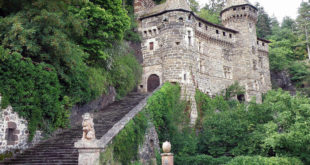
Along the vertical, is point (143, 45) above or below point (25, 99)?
above

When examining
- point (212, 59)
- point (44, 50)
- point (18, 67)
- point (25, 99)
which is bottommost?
point (25, 99)

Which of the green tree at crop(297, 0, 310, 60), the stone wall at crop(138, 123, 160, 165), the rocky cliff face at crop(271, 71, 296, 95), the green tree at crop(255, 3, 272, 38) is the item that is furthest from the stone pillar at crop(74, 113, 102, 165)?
the green tree at crop(255, 3, 272, 38)

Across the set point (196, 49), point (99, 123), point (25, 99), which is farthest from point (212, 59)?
point (25, 99)

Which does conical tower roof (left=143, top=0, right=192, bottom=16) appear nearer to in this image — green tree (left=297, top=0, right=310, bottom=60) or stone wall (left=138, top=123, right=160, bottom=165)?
stone wall (left=138, top=123, right=160, bottom=165)

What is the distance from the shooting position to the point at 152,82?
96.6 ft

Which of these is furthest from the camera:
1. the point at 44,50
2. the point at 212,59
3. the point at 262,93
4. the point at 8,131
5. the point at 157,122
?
the point at 262,93

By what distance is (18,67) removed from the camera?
47.4ft

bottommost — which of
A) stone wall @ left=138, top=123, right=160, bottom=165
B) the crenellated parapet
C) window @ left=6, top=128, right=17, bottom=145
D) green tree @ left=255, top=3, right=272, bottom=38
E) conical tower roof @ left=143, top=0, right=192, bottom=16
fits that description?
stone wall @ left=138, top=123, right=160, bottom=165

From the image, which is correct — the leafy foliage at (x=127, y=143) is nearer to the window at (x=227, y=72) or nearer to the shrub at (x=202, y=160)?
the shrub at (x=202, y=160)

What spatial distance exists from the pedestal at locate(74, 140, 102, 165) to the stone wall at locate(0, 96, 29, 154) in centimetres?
404

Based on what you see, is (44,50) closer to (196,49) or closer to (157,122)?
(157,122)

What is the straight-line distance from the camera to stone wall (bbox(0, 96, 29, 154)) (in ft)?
45.2

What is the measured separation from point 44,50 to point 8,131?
4805 millimetres

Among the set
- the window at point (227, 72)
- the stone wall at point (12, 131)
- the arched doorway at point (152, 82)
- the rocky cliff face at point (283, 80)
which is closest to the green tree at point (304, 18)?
the rocky cliff face at point (283, 80)
